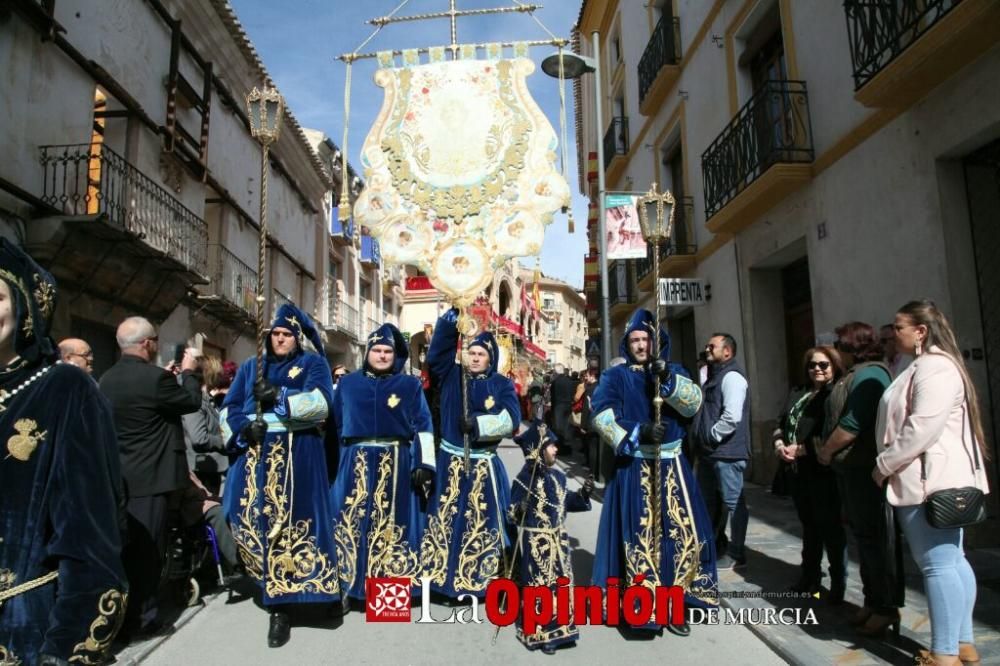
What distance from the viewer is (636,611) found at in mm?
3896

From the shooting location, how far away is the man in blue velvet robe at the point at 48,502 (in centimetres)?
196

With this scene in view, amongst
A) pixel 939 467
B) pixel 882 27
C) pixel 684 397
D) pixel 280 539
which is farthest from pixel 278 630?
pixel 882 27

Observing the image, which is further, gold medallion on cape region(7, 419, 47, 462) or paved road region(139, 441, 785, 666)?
paved road region(139, 441, 785, 666)

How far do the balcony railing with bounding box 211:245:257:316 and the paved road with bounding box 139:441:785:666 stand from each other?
11.0 meters

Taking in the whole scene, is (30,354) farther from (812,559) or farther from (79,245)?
(79,245)

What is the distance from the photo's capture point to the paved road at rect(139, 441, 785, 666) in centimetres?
363

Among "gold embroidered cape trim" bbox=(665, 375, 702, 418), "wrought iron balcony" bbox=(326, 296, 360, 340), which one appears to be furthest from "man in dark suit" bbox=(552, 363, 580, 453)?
"wrought iron balcony" bbox=(326, 296, 360, 340)

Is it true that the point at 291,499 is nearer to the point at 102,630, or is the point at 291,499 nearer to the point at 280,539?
the point at 280,539

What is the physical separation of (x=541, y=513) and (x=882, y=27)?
542 cm

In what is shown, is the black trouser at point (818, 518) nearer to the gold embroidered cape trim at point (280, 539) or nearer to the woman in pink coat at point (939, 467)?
the woman in pink coat at point (939, 467)

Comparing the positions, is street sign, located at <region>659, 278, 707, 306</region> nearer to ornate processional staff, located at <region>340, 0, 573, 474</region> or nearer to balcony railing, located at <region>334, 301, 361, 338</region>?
ornate processional staff, located at <region>340, 0, 573, 474</region>

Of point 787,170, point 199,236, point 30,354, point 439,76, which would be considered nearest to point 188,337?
point 199,236

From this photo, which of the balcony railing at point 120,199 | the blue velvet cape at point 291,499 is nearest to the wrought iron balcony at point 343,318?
the balcony railing at point 120,199

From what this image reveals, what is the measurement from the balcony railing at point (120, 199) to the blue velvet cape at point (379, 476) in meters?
5.97
